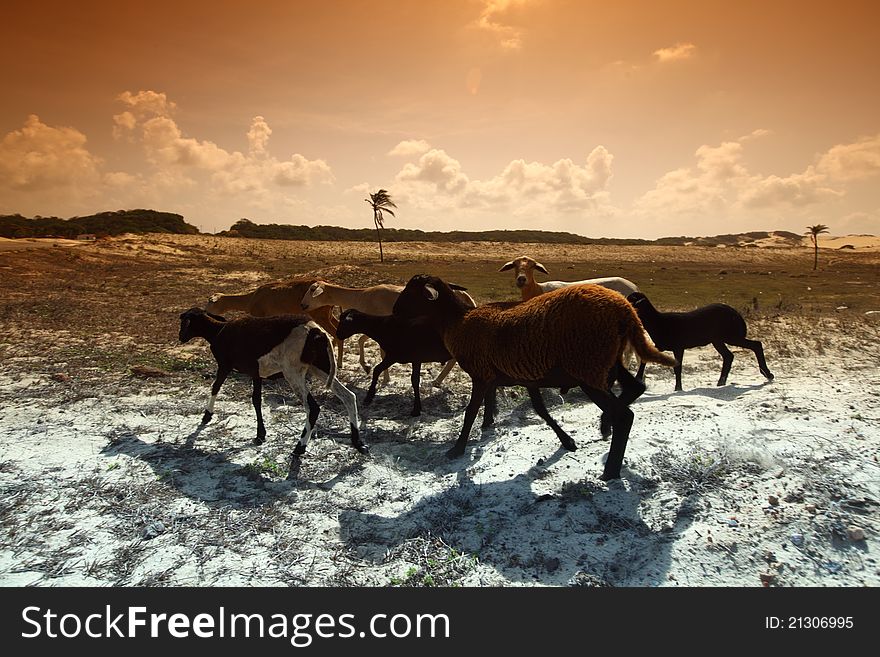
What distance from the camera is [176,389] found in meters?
9.41

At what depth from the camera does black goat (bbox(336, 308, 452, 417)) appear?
28.8 ft

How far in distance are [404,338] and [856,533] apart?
659 centimetres

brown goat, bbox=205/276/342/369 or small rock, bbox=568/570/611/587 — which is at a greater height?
brown goat, bbox=205/276/342/369

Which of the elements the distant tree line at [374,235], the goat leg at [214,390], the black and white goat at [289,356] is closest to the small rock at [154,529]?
the black and white goat at [289,356]

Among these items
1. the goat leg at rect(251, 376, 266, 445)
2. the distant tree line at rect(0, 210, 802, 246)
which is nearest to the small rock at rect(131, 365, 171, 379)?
the goat leg at rect(251, 376, 266, 445)

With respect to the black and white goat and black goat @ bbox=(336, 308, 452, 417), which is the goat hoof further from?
the black and white goat

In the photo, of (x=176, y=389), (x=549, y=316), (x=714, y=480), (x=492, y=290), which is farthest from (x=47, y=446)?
(x=492, y=290)

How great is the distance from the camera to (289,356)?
723cm

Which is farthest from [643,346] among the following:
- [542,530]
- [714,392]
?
[714,392]

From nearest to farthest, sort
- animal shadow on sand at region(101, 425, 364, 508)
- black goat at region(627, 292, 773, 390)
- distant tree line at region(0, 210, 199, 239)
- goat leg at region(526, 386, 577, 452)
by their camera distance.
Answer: animal shadow on sand at region(101, 425, 364, 508)
goat leg at region(526, 386, 577, 452)
black goat at region(627, 292, 773, 390)
distant tree line at region(0, 210, 199, 239)

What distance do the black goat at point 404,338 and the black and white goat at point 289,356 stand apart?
1728mm

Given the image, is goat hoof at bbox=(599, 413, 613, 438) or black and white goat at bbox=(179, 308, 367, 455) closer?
goat hoof at bbox=(599, 413, 613, 438)

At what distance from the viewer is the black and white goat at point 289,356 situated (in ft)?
23.5

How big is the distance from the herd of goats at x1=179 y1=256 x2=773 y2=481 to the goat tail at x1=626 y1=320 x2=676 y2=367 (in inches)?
0.5
